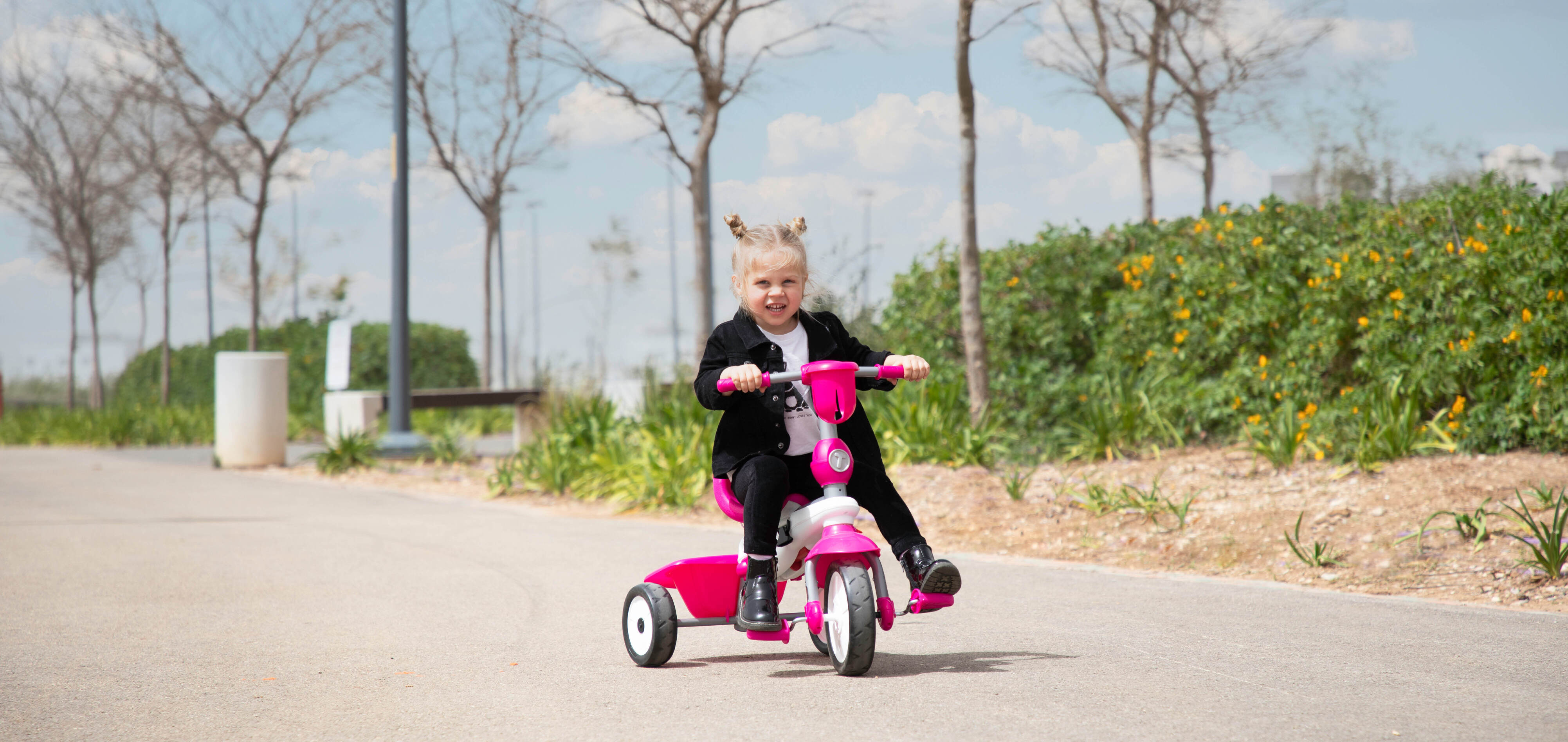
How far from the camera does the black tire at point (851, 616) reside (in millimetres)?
3547

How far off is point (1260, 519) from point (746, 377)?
13.9ft

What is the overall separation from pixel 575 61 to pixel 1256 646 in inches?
420

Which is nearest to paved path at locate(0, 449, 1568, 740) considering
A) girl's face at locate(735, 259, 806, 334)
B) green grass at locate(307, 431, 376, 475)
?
girl's face at locate(735, 259, 806, 334)

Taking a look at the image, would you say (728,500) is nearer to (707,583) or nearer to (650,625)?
(707,583)

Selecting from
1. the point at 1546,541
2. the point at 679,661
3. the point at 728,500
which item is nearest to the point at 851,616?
the point at 728,500

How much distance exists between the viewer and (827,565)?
12.3 feet

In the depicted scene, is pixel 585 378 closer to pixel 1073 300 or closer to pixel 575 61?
pixel 575 61

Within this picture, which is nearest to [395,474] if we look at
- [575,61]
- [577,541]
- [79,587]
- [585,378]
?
[585,378]

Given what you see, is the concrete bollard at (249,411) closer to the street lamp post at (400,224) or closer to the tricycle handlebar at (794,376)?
the street lamp post at (400,224)

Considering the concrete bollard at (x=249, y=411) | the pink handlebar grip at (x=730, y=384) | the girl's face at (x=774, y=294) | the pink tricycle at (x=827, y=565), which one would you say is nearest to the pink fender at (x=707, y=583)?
the pink tricycle at (x=827, y=565)

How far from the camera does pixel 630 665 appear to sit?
13.2 ft

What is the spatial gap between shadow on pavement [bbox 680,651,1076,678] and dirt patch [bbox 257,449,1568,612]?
2286 millimetres

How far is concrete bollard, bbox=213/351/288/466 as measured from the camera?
13.9 metres

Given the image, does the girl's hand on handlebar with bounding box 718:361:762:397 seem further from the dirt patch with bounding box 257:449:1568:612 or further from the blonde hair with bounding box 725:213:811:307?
the dirt patch with bounding box 257:449:1568:612
